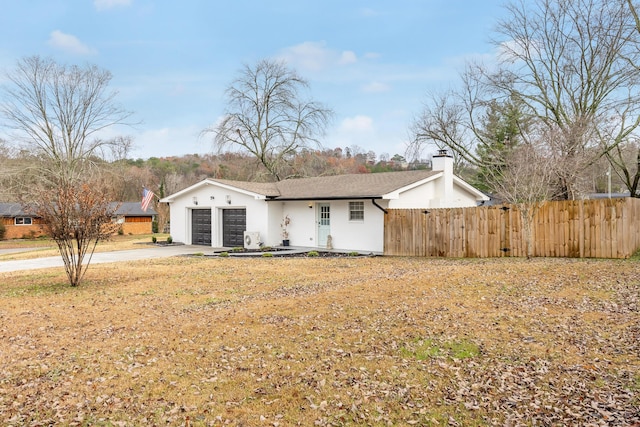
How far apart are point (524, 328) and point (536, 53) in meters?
19.6

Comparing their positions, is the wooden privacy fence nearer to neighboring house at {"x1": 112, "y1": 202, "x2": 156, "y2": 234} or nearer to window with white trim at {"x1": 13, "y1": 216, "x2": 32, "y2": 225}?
neighboring house at {"x1": 112, "y1": 202, "x2": 156, "y2": 234}

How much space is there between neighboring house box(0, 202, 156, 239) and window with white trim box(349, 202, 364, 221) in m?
20.5

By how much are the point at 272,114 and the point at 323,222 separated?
19.4 meters

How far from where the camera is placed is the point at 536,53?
2153cm

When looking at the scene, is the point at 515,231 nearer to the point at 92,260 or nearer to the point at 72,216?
the point at 72,216

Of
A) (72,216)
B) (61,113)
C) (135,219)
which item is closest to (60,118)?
(61,113)

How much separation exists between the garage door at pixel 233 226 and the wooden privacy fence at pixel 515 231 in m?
7.97

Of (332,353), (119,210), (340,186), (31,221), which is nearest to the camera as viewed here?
(332,353)

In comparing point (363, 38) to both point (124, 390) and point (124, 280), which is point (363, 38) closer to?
point (124, 280)

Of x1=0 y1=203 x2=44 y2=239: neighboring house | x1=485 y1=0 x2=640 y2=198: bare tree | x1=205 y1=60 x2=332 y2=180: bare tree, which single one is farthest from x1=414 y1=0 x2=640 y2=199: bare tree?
x1=0 y1=203 x2=44 y2=239: neighboring house

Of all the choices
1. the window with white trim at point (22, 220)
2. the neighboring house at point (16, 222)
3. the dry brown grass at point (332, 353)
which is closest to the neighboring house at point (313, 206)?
the dry brown grass at point (332, 353)

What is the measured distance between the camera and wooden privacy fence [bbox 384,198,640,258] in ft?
44.9

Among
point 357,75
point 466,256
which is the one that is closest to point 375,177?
point 466,256

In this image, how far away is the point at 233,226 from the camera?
2222cm
